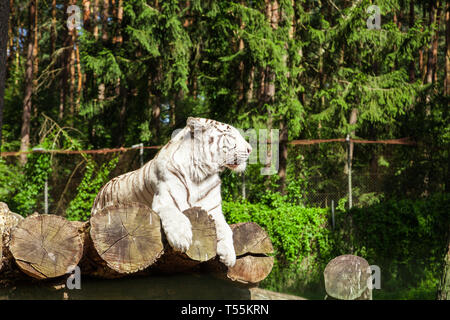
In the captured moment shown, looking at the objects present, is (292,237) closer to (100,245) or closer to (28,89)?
(100,245)

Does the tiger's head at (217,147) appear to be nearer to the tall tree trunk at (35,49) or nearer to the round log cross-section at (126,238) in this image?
the round log cross-section at (126,238)

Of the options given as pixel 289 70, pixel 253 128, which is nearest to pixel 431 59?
pixel 289 70

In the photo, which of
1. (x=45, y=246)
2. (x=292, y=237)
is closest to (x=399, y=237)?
(x=292, y=237)

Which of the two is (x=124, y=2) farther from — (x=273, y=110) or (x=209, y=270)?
(x=209, y=270)

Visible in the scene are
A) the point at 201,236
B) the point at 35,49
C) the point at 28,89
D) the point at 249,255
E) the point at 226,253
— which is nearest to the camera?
the point at 201,236

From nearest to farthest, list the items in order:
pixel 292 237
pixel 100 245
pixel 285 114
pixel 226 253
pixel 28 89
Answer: pixel 100 245, pixel 226 253, pixel 292 237, pixel 285 114, pixel 28 89

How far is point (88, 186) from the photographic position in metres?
10.6

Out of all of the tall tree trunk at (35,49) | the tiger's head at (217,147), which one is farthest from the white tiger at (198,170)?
the tall tree trunk at (35,49)

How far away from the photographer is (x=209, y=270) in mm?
3676

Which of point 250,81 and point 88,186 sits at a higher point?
point 250,81

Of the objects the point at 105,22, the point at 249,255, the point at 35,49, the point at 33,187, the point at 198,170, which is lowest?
the point at 33,187

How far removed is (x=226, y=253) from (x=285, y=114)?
27.6ft

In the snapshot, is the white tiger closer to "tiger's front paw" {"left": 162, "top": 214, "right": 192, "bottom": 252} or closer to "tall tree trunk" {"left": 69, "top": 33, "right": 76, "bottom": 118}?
"tiger's front paw" {"left": 162, "top": 214, "right": 192, "bottom": 252}

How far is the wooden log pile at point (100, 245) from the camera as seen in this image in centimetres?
314
